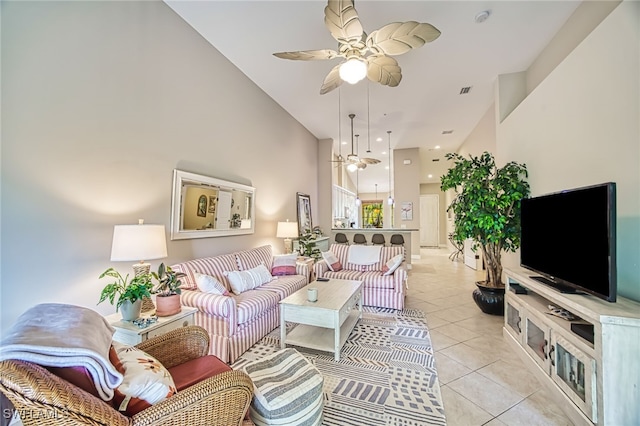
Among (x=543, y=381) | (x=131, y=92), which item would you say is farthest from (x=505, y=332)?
(x=131, y=92)

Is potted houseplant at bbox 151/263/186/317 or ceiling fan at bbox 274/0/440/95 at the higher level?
ceiling fan at bbox 274/0/440/95

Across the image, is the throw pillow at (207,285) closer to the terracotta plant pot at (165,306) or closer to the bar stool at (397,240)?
the terracotta plant pot at (165,306)

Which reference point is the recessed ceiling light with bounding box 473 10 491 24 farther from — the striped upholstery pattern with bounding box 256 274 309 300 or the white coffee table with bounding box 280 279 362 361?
the striped upholstery pattern with bounding box 256 274 309 300

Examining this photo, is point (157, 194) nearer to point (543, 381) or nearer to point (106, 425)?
point (106, 425)

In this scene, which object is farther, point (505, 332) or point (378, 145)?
point (378, 145)

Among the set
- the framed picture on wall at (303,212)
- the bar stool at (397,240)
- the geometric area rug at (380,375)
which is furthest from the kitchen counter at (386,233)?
the geometric area rug at (380,375)

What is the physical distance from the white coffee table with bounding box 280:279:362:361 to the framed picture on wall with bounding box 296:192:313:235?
289cm

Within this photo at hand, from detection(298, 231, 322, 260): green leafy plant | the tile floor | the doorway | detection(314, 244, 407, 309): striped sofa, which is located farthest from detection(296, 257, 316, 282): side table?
the doorway

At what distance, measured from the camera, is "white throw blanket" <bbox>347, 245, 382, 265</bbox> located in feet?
14.7

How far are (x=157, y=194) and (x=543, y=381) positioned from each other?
3837 millimetres

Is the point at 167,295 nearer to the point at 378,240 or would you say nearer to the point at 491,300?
the point at 491,300

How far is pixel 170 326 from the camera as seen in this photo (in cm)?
210

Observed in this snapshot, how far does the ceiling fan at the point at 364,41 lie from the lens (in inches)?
77.1

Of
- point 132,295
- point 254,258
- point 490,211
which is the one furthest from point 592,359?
point 254,258
